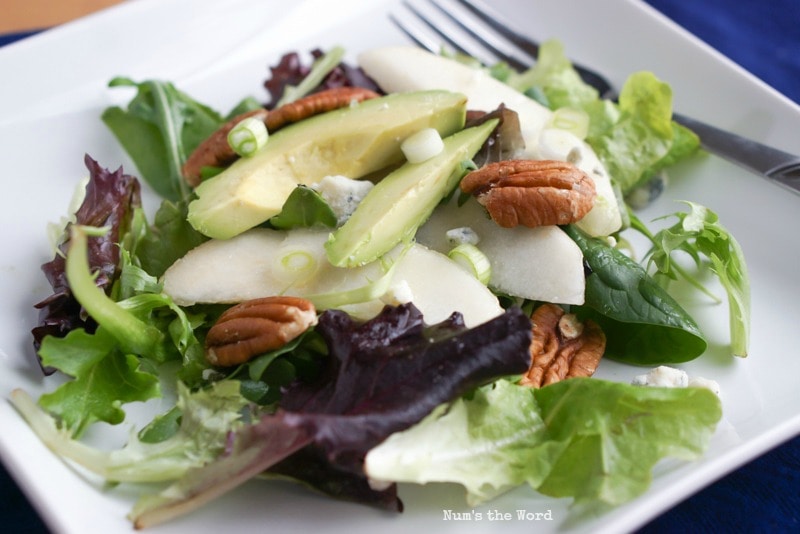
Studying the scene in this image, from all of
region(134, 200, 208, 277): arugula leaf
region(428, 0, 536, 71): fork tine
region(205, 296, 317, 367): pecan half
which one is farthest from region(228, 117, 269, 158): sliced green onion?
region(428, 0, 536, 71): fork tine

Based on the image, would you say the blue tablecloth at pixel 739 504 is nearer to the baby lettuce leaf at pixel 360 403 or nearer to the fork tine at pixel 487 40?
the baby lettuce leaf at pixel 360 403

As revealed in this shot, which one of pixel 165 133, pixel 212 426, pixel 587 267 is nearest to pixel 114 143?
pixel 165 133

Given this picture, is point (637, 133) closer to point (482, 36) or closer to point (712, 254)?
point (712, 254)

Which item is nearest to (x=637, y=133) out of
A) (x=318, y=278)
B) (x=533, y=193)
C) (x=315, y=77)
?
(x=533, y=193)

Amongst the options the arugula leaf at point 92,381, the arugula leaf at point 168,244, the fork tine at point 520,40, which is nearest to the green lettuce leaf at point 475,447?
the arugula leaf at point 92,381

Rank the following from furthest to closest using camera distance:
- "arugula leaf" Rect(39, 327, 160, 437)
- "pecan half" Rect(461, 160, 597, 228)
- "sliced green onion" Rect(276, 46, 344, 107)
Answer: "sliced green onion" Rect(276, 46, 344, 107) < "pecan half" Rect(461, 160, 597, 228) < "arugula leaf" Rect(39, 327, 160, 437)

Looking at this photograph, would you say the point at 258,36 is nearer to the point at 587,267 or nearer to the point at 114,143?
A: the point at 114,143

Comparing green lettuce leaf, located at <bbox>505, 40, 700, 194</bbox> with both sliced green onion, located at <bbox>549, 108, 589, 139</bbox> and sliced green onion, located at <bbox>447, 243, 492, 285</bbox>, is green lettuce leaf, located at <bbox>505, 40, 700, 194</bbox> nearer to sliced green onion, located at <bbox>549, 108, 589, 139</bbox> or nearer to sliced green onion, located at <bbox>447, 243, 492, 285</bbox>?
sliced green onion, located at <bbox>549, 108, 589, 139</bbox>
